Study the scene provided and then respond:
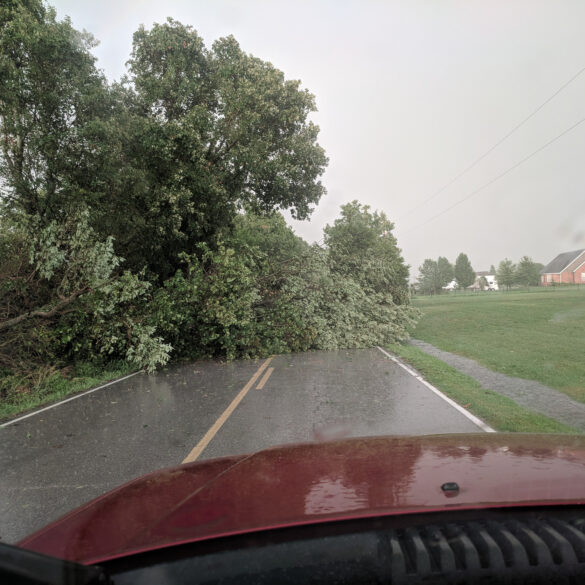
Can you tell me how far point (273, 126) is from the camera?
21.5m

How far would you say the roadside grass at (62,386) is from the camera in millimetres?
9570

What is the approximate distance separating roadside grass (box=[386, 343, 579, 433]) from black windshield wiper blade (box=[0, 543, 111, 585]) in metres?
6.23

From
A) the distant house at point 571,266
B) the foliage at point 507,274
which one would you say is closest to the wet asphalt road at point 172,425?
the distant house at point 571,266

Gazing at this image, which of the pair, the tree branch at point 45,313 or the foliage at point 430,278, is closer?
the tree branch at point 45,313

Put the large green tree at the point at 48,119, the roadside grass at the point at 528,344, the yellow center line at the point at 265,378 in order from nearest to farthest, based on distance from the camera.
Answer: the yellow center line at the point at 265,378 → the roadside grass at the point at 528,344 → the large green tree at the point at 48,119

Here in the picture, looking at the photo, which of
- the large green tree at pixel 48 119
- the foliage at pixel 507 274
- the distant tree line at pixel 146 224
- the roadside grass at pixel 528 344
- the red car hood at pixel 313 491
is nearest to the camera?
the red car hood at pixel 313 491

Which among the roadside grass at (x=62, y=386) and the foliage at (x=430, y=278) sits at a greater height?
the foliage at (x=430, y=278)

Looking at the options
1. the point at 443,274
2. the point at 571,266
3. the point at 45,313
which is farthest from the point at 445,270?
the point at 45,313

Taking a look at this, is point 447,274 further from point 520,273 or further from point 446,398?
point 446,398

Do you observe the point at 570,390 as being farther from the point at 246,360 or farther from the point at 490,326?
the point at 490,326

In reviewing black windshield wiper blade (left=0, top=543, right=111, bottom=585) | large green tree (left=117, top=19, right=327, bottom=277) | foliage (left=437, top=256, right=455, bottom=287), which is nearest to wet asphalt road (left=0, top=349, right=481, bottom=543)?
black windshield wiper blade (left=0, top=543, right=111, bottom=585)

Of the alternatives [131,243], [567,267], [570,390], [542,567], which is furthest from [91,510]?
[567,267]

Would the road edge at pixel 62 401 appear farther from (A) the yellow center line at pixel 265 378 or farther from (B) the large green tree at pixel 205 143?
(B) the large green tree at pixel 205 143

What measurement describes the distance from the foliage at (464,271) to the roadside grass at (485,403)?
126 meters
